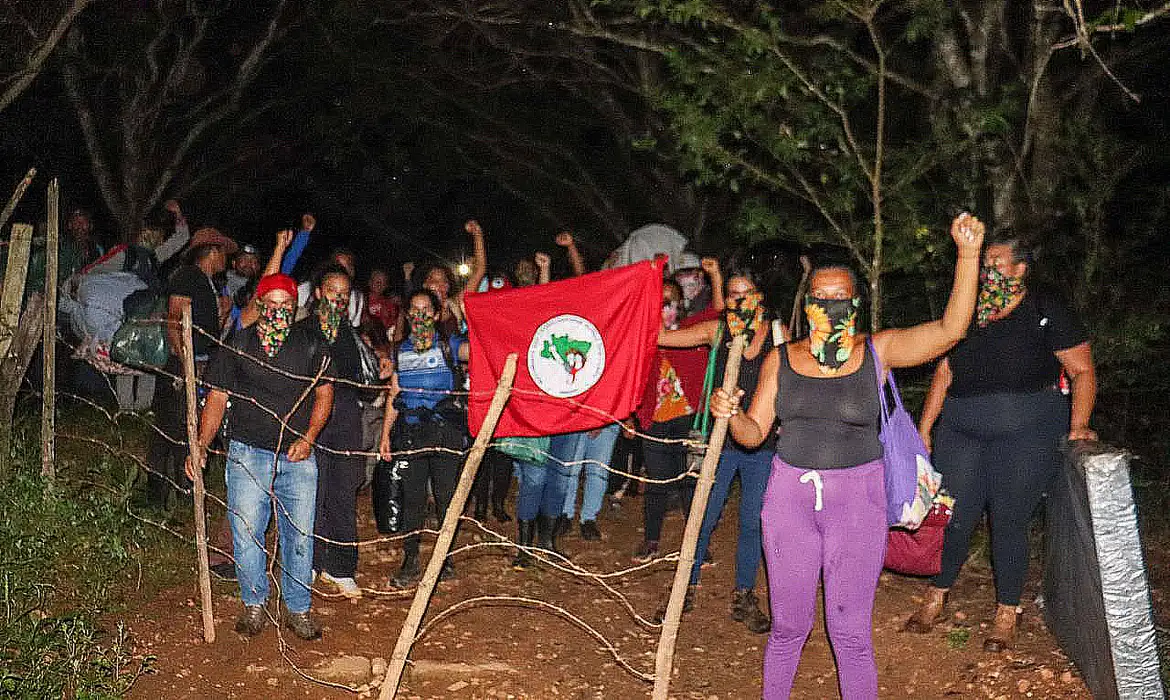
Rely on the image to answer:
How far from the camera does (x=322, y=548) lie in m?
7.74

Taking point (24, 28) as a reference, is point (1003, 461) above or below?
below

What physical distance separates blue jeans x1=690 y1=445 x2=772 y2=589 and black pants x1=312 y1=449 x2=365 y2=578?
88.5 inches

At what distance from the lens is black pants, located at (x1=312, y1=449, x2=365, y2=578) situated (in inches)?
294

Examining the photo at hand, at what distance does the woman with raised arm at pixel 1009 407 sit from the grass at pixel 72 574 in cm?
445

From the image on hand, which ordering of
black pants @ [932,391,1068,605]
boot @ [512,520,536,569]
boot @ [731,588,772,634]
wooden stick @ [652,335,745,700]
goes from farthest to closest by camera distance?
boot @ [512,520,536,569], boot @ [731,588,772,634], black pants @ [932,391,1068,605], wooden stick @ [652,335,745,700]

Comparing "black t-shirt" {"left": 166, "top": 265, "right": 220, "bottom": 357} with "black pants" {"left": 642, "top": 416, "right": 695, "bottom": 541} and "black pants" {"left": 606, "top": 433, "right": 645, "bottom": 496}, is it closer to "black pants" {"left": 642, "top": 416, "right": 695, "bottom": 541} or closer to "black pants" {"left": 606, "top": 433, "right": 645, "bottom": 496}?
"black pants" {"left": 642, "top": 416, "right": 695, "bottom": 541}

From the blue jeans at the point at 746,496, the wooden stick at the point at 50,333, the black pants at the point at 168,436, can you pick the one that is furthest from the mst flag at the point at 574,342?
the wooden stick at the point at 50,333

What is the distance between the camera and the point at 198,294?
8.05 metres

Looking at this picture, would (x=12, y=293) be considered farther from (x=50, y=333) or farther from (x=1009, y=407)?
(x=1009, y=407)

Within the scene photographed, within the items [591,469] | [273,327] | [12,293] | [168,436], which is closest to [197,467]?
[273,327]

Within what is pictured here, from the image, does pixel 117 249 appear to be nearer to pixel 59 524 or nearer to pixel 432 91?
pixel 59 524

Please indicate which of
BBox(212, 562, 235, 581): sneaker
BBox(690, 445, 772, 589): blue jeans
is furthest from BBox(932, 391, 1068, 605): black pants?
BBox(212, 562, 235, 581): sneaker

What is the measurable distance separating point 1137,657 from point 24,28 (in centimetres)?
969

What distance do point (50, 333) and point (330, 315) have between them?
209 centimetres
